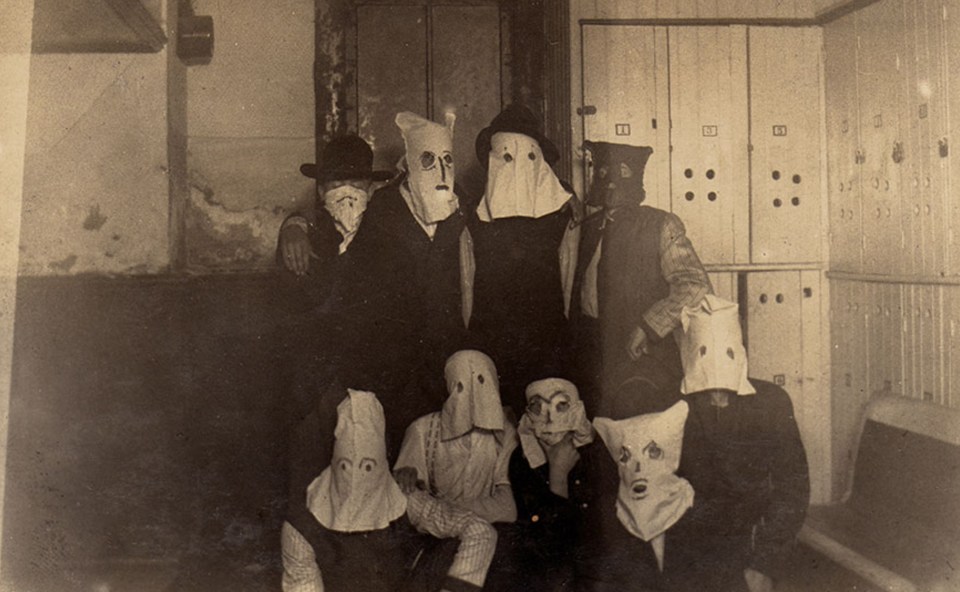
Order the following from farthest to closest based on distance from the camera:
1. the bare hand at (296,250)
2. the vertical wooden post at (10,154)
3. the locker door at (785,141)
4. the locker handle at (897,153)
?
the locker door at (785,141)
the locker handle at (897,153)
the bare hand at (296,250)
the vertical wooden post at (10,154)

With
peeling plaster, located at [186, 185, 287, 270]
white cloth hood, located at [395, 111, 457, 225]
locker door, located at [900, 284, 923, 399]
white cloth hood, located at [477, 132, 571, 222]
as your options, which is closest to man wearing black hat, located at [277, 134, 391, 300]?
white cloth hood, located at [395, 111, 457, 225]

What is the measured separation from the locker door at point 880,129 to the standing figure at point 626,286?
2.37 ft

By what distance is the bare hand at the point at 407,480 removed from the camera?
2.75 meters

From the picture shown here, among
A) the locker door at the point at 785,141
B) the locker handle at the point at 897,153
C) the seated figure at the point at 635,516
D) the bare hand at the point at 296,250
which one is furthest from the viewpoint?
the locker door at the point at 785,141

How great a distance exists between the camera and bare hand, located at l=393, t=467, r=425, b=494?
9.02 feet

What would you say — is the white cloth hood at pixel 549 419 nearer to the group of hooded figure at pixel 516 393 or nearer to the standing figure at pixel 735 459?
the group of hooded figure at pixel 516 393

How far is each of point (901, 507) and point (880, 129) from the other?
1384 mm

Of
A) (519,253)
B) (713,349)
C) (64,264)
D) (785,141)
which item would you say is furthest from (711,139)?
(64,264)

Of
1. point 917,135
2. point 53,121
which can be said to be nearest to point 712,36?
point 917,135

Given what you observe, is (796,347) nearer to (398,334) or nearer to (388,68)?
(398,334)

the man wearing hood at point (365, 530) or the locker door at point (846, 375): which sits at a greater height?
the locker door at point (846, 375)

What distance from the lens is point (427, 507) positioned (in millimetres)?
2721

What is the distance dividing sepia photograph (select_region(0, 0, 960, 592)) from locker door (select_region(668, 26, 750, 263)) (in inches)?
14.3

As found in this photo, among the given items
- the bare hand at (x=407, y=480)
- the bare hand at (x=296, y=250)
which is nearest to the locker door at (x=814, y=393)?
the bare hand at (x=407, y=480)
